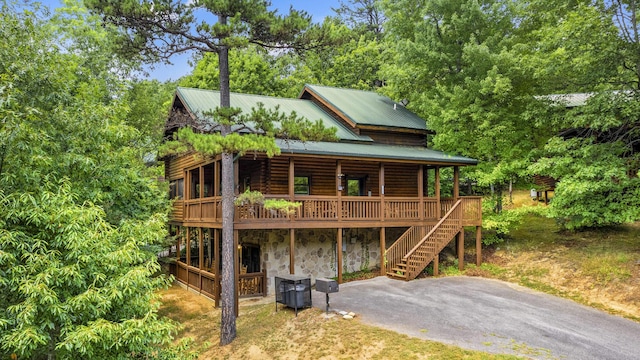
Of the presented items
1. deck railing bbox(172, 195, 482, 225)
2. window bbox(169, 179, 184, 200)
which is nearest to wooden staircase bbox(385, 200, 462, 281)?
deck railing bbox(172, 195, 482, 225)

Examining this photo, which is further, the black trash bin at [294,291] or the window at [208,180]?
the window at [208,180]

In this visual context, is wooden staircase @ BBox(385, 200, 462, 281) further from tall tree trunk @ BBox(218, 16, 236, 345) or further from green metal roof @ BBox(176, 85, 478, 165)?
tall tree trunk @ BBox(218, 16, 236, 345)

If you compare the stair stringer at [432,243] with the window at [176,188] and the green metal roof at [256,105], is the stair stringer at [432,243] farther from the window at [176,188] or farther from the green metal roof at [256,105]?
the window at [176,188]

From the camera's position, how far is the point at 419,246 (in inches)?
609

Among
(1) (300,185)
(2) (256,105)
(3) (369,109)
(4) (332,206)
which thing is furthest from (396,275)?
(2) (256,105)

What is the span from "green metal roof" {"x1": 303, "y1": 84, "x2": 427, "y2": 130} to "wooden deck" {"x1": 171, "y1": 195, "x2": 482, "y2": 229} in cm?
429

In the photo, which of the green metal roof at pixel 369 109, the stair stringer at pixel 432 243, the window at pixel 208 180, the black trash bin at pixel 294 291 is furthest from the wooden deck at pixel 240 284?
the green metal roof at pixel 369 109

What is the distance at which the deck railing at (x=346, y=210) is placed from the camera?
45.0ft

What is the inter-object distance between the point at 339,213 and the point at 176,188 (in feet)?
35.8

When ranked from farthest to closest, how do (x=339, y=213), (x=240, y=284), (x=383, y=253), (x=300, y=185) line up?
(x=300, y=185), (x=383, y=253), (x=339, y=213), (x=240, y=284)

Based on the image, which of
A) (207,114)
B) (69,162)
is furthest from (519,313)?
(69,162)

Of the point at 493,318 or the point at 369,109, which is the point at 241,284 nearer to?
the point at 493,318

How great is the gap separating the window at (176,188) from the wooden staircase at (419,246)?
11228mm

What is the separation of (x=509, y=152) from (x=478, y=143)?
127cm
